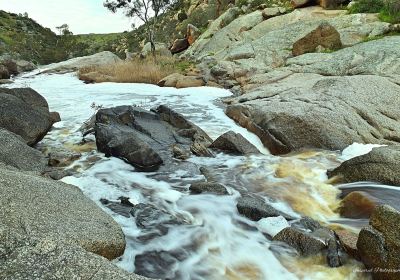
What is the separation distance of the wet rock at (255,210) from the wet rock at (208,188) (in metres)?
0.55

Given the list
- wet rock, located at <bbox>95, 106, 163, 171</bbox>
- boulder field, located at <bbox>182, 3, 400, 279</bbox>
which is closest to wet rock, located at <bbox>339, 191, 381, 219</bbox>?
boulder field, located at <bbox>182, 3, 400, 279</bbox>

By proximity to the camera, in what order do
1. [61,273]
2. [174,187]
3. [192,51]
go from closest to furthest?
[61,273], [174,187], [192,51]

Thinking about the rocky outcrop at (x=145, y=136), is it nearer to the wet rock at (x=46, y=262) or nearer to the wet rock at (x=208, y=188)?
the wet rock at (x=208, y=188)

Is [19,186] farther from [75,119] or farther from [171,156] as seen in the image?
[75,119]


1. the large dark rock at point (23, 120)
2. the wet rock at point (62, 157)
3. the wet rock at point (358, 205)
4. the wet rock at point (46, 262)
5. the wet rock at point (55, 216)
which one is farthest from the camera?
the large dark rock at point (23, 120)

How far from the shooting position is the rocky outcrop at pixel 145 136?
24.5 ft

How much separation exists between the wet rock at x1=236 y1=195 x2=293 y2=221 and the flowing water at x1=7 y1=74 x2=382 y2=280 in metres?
0.13

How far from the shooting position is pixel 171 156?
7992mm

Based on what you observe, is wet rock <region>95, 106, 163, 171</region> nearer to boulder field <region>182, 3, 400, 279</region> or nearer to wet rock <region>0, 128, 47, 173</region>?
wet rock <region>0, 128, 47, 173</region>

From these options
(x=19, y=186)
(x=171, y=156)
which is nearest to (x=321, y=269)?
(x=19, y=186)

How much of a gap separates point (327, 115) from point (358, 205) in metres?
Result: 4.05

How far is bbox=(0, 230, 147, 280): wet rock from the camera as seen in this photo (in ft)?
7.36

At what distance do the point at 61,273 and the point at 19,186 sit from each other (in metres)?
2.24

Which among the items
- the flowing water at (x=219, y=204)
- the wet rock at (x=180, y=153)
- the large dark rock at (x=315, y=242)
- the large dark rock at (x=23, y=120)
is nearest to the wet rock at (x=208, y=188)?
the flowing water at (x=219, y=204)
